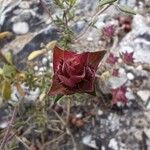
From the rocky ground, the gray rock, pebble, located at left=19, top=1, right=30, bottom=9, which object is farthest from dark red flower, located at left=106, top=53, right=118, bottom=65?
pebble, located at left=19, top=1, right=30, bottom=9

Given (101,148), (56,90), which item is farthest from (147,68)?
(56,90)

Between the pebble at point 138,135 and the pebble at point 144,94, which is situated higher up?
the pebble at point 144,94

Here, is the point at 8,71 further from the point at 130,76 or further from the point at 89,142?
the point at 130,76

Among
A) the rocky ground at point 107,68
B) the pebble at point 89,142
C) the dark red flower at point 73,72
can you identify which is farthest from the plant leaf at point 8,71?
the dark red flower at point 73,72

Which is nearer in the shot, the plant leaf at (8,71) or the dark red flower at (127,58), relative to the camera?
the plant leaf at (8,71)

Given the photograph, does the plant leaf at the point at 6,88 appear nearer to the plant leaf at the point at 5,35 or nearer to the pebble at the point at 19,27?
the plant leaf at the point at 5,35

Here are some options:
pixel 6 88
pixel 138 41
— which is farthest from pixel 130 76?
pixel 6 88
